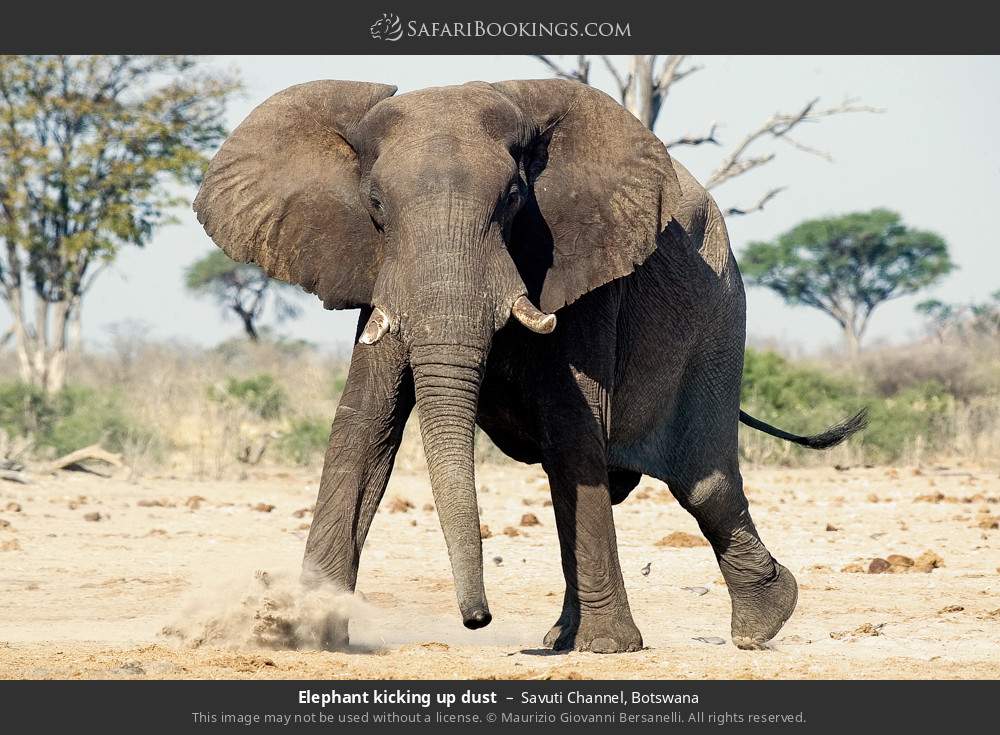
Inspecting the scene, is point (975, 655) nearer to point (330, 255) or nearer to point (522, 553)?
point (330, 255)

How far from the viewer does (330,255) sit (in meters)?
6.35

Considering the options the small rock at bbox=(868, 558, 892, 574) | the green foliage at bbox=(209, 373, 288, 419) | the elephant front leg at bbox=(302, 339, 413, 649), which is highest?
the green foliage at bbox=(209, 373, 288, 419)

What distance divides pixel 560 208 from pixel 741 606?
2594 millimetres

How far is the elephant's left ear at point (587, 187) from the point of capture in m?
6.46

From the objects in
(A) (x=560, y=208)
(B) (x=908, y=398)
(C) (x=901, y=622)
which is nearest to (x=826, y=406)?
(B) (x=908, y=398)

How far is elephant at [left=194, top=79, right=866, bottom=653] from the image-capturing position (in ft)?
19.2

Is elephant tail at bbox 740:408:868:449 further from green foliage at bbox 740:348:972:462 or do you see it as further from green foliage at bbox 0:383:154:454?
green foliage at bbox 0:383:154:454

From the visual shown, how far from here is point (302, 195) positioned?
6.48 meters

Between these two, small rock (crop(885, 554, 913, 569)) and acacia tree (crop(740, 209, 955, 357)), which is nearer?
small rock (crop(885, 554, 913, 569))

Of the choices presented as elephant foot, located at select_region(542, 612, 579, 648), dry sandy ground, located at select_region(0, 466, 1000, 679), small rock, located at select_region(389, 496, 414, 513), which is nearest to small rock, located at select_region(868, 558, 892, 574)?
dry sandy ground, located at select_region(0, 466, 1000, 679)

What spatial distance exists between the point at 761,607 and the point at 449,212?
10.5 feet

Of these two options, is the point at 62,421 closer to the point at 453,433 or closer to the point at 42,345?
the point at 42,345

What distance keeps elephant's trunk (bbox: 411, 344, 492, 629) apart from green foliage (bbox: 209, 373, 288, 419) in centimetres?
1440

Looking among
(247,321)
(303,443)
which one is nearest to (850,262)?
(247,321)
